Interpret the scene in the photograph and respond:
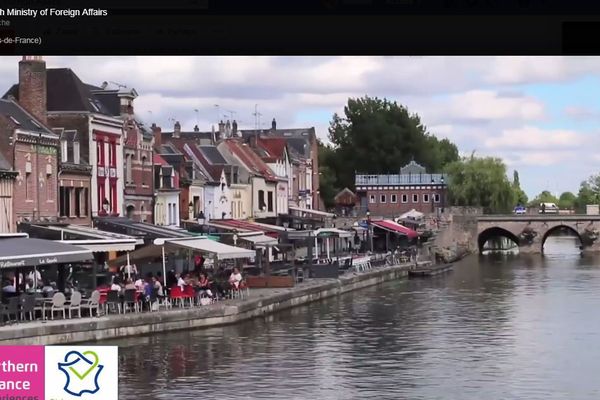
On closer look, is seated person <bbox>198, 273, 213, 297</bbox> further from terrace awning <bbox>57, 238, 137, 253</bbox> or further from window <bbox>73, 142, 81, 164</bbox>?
window <bbox>73, 142, 81, 164</bbox>

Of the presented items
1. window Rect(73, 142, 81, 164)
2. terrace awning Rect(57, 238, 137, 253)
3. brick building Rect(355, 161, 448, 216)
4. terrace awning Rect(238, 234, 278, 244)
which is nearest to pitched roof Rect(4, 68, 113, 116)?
window Rect(73, 142, 81, 164)

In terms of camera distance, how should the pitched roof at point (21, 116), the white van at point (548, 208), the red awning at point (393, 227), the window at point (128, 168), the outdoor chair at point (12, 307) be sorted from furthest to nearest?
1. the white van at point (548, 208)
2. the red awning at point (393, 227)
3. the window at point (128, 168)
4. the pitched roof at point (21, 116)
5. the outdoor chair at point (12, 307)

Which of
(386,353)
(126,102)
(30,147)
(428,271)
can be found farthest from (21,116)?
(428,271)

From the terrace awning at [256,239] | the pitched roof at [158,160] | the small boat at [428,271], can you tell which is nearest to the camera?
the terrace awning at [256,239]

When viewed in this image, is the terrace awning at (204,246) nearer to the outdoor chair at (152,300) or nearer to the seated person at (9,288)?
the outdoor chair at (152,300)

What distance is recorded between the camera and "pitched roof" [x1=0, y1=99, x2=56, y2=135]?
86.8ft

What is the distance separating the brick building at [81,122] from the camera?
94.8 ft

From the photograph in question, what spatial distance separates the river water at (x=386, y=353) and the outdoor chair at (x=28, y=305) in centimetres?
162

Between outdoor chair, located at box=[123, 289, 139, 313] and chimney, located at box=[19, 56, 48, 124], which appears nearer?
outdoor chair, located at box=[123, 289, 139, 313]

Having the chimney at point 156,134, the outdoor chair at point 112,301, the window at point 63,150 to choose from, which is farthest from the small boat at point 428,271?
the outdoor chair at point 112,301

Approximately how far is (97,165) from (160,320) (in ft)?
36.1

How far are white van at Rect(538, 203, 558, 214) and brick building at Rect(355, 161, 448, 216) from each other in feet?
26.9

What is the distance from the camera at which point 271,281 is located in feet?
100
